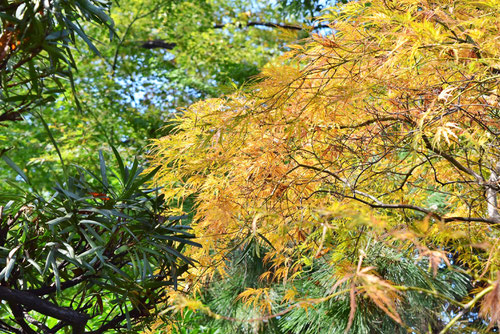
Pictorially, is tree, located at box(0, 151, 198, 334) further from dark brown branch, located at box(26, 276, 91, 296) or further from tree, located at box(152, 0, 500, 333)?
tree, located at box(152, 0, 500, 333)

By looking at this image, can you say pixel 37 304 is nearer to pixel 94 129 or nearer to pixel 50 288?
pixel 50 288

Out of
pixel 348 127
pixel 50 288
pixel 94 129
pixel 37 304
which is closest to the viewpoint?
pixel 37 304

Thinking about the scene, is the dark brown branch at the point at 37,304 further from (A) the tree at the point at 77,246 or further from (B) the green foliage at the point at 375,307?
(B) the green foliage at the point at 375,307

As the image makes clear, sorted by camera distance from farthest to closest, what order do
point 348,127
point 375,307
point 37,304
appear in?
point 375,307
point 348,127
point 37,304

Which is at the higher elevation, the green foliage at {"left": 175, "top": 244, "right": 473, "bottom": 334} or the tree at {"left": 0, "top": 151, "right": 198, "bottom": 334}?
the tree at {"left": 0, "top": 151, "right": 198, "bottom": 334}

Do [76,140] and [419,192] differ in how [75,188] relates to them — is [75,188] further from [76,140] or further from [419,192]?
[76,140]

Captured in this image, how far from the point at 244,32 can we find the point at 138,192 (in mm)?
6441

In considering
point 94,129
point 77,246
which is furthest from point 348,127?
point 94,129

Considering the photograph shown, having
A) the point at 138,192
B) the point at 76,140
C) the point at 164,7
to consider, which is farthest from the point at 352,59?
the point at 164,7

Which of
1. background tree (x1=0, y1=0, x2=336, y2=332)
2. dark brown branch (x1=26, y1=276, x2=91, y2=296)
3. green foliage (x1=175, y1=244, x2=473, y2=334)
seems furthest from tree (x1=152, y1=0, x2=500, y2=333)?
green foliage (x1=175, y1=244, x2=473, y2=334)

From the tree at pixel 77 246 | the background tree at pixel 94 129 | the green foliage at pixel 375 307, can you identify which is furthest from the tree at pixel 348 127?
the green foliage at pixel 375 307

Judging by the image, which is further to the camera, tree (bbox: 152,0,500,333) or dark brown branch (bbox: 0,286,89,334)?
tree (bbox: 152,0,500,333)

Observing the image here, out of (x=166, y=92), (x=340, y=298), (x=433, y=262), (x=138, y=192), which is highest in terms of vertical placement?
(x=166, y=92)

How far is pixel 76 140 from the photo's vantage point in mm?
5336
